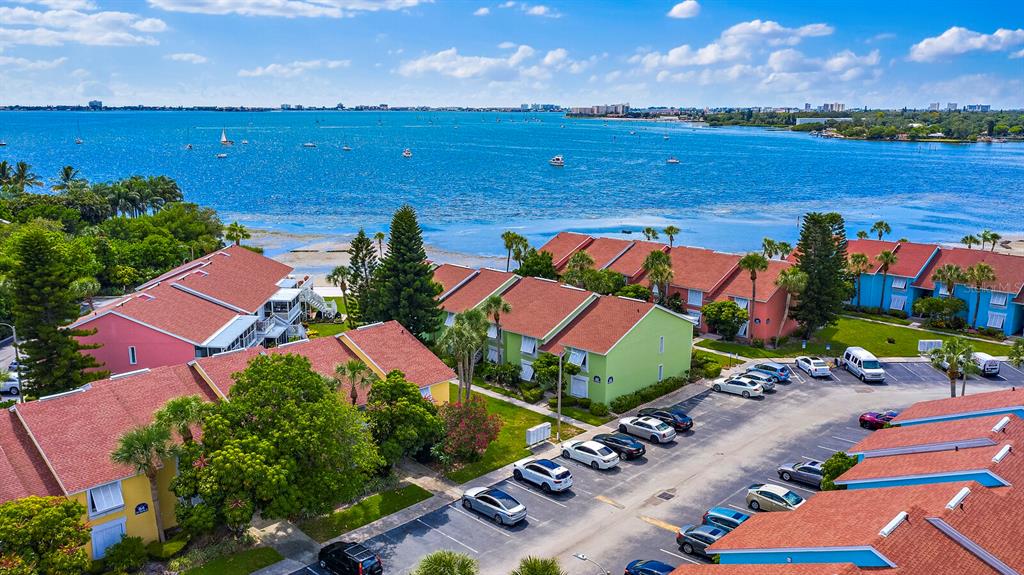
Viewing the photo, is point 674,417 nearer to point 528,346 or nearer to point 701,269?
point 528,346

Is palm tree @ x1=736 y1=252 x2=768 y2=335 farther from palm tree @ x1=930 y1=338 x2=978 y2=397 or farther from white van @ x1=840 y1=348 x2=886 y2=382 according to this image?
palm tree @ x1=930 y1=338 x2=978 y2=397

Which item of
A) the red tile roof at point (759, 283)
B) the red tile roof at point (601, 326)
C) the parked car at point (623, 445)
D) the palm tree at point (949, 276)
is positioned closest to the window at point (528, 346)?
the red tile roof at point (601, 326)

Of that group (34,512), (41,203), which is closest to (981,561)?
(34,512)

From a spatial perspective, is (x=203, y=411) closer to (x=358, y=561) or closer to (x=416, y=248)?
(x=358, y=561)

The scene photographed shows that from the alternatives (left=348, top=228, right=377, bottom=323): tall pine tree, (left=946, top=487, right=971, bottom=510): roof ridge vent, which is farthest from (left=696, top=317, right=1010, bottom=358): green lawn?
(left=946, top=487, right=971, bottom=510): roof ridge vent

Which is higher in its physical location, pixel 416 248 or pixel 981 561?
pixel 416 248
